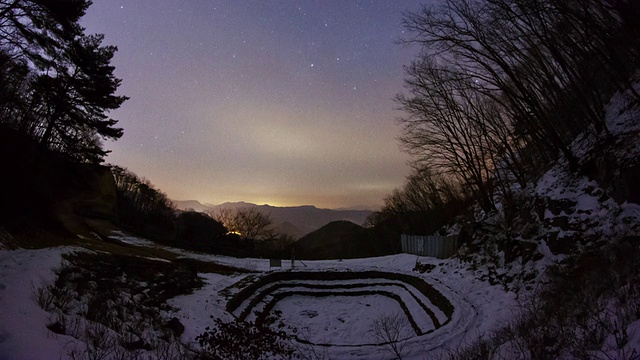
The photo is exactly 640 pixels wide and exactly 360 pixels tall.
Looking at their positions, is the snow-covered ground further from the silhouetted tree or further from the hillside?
the hillside

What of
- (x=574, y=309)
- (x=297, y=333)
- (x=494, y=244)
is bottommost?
(x=297, y=333)

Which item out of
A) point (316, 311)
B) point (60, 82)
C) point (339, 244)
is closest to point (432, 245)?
point (316, 311)

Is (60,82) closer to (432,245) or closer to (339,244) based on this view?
(432,245)

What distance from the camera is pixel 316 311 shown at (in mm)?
13789

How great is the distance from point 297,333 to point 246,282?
5.08m

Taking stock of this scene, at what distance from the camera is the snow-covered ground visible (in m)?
4.32

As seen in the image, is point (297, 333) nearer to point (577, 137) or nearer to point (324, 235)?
point (577, 137)

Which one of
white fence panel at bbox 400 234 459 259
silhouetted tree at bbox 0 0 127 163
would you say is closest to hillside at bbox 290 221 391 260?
white fence panel at bbox 400 234 459 259

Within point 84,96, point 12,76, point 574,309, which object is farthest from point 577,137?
point 84,96

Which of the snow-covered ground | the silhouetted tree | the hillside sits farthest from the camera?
the hillside

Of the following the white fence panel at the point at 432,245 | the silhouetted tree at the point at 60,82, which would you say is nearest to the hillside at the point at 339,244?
the white fence panel at the point at 432,245

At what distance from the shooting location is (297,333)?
35.8 ft

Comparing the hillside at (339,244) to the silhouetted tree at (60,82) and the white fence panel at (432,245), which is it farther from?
the silhouetted tree at (60,82)

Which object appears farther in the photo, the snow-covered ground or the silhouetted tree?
the silhouetted tree
